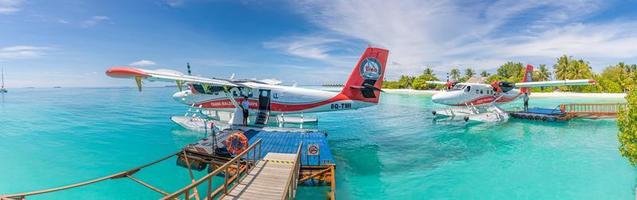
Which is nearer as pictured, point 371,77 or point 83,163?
point 83,163

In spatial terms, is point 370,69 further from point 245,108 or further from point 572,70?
point 572,70

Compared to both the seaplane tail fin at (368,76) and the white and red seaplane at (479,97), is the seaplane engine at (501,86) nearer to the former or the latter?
the white and red seaplane at (479,97)

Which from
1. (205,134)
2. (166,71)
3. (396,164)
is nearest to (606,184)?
(396,164)

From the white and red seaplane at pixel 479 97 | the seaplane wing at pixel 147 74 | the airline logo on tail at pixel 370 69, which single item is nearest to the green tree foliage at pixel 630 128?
the airline logo on tail at pixel 370 69

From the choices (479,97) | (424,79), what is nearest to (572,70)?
(424,79)

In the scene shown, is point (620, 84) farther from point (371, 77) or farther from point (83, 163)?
point (83, 163)

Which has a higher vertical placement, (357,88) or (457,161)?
(357,88)
